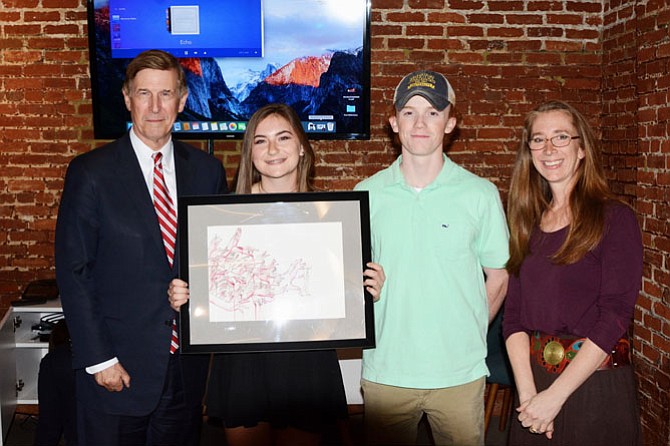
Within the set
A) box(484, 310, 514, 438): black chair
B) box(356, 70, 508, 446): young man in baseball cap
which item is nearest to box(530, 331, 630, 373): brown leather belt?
box(356, 70, 508, 446): young man in baseball cap

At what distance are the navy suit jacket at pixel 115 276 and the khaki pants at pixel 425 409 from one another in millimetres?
720

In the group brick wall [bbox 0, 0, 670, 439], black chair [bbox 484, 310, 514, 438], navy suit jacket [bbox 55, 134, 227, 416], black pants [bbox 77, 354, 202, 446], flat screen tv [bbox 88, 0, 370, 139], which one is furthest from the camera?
brick wall [bbox 0, 0, 670, 439]

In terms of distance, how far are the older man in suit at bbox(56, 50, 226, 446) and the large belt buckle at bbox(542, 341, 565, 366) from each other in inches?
47.4

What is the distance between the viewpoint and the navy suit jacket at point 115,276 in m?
2.28

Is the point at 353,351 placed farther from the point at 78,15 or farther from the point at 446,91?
the point at 78,15

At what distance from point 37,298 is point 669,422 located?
3.36m

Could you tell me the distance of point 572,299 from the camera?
222cm

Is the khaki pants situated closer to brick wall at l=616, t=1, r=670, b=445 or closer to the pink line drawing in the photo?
the pink line drawing

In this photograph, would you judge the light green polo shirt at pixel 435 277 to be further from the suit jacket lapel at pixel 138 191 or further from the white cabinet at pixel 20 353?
the white cabinet at pixel 20 353

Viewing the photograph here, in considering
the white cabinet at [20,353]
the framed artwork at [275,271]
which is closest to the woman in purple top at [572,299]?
the framed artwork at [275,271]

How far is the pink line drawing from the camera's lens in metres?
2.32

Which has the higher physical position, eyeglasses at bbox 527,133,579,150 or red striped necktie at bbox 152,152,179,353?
eyeglasses at bbox 527,133,579,150

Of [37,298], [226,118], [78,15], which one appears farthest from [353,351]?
[78,15]

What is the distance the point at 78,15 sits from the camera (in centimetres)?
411
